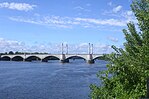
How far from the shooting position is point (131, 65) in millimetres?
19703

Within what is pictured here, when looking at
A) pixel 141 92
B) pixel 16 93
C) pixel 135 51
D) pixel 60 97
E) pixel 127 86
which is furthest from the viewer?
pixel 16 93

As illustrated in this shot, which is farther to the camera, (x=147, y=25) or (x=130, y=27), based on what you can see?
(x=130, y=27)

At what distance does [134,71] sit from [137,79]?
528 mm

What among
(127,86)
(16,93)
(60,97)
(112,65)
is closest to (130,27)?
(112,65)

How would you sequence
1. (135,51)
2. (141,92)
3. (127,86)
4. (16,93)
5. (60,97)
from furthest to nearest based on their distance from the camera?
(16,93) → (60,97) → (135,51) → (127,86) → (141,92)

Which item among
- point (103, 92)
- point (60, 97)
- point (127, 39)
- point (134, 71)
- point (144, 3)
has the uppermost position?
point (144, 3)

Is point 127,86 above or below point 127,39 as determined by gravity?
below

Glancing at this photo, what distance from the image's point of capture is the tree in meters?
18.6

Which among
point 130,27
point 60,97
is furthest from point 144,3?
point 60,97

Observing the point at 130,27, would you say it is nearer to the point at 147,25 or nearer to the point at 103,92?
the point at 147,25

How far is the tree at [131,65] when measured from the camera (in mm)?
18641

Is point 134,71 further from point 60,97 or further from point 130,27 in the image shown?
point 60,97

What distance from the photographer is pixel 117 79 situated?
19.9 metres

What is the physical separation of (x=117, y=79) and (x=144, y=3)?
5.58 metres
